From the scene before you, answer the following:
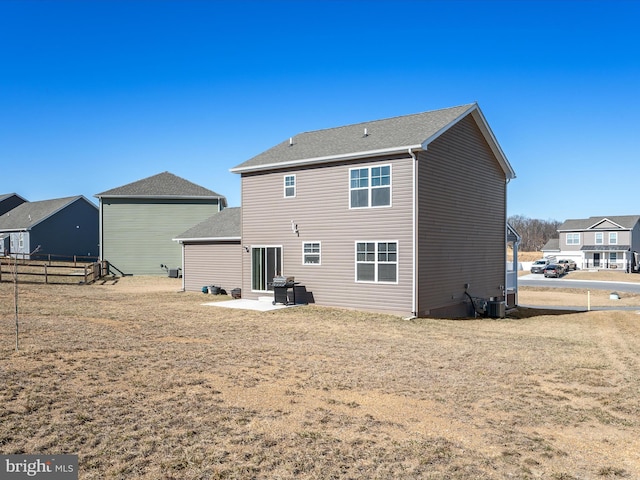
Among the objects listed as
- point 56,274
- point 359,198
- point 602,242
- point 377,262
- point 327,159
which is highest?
point 327,159

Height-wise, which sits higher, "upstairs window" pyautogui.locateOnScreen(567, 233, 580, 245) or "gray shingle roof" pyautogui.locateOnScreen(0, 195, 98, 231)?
"gray shingle roof" pyautogui.locateOnScreen(0, 195, 98, 231)

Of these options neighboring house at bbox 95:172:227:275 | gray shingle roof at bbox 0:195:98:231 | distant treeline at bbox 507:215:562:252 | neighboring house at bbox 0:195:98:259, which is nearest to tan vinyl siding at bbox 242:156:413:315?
neighboring house at bbox 95:172:227:275

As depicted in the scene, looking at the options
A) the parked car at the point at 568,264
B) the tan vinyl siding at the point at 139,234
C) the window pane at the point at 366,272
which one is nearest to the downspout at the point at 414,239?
the window pane at the point at 366,272

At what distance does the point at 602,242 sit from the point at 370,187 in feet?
189

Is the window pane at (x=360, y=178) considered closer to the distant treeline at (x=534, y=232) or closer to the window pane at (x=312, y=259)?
the window pane at (x=312, y=259)

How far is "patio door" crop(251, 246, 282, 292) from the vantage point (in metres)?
21.6

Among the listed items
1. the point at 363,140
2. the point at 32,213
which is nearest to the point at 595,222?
the point at 363,140

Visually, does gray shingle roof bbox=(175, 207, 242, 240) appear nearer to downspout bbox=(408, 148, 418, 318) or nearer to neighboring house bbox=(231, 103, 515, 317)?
neighboring house bbox=(231, 103, 515, 317)

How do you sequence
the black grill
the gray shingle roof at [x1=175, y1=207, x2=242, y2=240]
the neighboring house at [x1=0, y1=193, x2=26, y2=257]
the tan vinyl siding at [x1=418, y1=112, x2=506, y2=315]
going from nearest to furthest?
the tan vinyl siding at [x1=418, y1=112, x2=506, y2=315], the black grill, the gray shingle roof at [x1=175, y1=207, x2=242, y2=240], the neighboring house at [x1=0, y1=193, x2=26, y2=257]

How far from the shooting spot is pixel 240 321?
1636 cm

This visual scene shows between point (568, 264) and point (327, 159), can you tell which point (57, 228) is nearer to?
point (327, 159)

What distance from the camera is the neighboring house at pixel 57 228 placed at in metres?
45.7

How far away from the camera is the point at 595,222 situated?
6538 cm

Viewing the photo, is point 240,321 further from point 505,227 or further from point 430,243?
point 505,227
